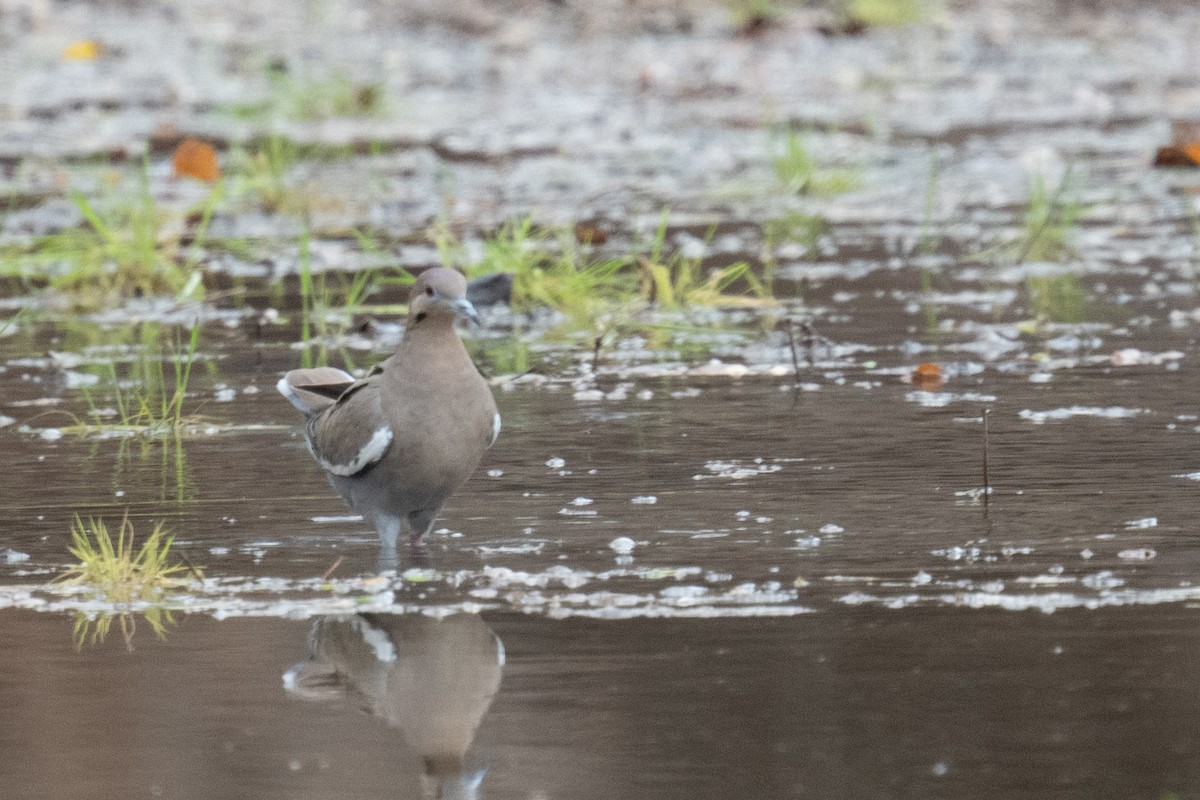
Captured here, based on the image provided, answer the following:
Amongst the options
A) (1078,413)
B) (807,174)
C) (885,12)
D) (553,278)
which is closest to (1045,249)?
(807,174)

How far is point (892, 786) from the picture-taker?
11.3ft

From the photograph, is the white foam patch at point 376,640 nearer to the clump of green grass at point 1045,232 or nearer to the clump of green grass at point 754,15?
the clump of green grass at point 1045,232

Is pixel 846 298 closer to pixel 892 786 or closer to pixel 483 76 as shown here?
pixel 892 786

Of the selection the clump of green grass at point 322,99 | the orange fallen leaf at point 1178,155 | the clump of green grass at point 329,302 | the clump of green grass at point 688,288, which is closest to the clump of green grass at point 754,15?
the clump of green grass at point 322,99

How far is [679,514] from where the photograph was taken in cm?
539

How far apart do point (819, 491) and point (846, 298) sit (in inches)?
133

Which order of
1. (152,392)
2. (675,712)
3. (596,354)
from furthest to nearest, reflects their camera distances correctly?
(596,354), (152,392), (675,712)

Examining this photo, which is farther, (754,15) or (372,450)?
(754,15)

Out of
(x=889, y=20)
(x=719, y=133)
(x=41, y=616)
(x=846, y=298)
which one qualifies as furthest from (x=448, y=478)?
(x=889, y=20)

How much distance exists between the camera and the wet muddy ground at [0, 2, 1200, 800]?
3705mm

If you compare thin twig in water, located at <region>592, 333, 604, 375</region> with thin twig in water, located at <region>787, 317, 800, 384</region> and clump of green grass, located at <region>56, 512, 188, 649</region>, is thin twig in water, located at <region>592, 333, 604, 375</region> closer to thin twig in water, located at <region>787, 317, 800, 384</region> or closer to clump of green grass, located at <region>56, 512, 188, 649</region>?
thin twig in water, located at <region>787, 317, 800, 384</region>

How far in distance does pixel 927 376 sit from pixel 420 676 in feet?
11.0

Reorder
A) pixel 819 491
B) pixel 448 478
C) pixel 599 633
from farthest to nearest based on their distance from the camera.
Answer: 1. pixel 819 491
2. pixel 448 478
3. pixel 599 633

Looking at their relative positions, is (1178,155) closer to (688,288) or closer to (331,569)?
(688,288)
